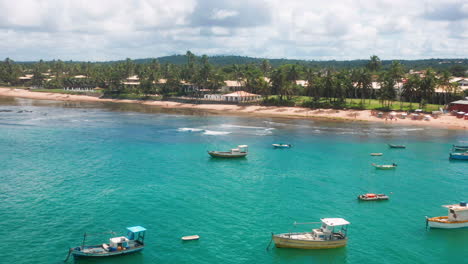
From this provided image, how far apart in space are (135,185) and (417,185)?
4922cm

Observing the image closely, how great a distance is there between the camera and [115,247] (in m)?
44.7

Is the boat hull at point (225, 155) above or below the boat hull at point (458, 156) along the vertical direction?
→ below

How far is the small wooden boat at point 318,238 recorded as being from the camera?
47.2m

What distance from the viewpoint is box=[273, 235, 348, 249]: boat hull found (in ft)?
154

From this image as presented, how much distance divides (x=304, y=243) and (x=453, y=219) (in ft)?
73.5

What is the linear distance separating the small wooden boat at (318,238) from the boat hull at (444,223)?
532 inches

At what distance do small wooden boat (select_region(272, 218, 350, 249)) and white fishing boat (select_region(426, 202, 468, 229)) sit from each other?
45.4ft

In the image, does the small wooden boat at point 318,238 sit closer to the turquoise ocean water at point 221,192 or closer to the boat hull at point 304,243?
the boat hull at point 304,243

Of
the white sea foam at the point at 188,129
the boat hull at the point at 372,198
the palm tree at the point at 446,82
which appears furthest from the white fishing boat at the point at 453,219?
the palm tree at the point at 446,82

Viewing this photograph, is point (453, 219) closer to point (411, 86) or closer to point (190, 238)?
point (190, 238)

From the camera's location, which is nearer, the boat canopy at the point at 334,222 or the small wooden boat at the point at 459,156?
the boat canopy at the point at 334,222

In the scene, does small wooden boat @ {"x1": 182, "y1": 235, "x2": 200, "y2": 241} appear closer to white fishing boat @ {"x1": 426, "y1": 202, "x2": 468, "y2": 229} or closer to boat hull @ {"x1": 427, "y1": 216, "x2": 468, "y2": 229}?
white fishing boat @ {"x1": 426, "y1": 202, "x2": 468, "y2": 229}

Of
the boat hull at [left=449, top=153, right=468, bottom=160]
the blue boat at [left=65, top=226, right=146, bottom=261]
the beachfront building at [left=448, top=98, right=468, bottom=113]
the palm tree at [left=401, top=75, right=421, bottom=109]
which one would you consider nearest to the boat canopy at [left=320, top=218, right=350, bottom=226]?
the blue boat at [left=65, top=226, right=146, bottom=261]

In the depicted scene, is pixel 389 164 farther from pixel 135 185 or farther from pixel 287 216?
pixel 135 185
